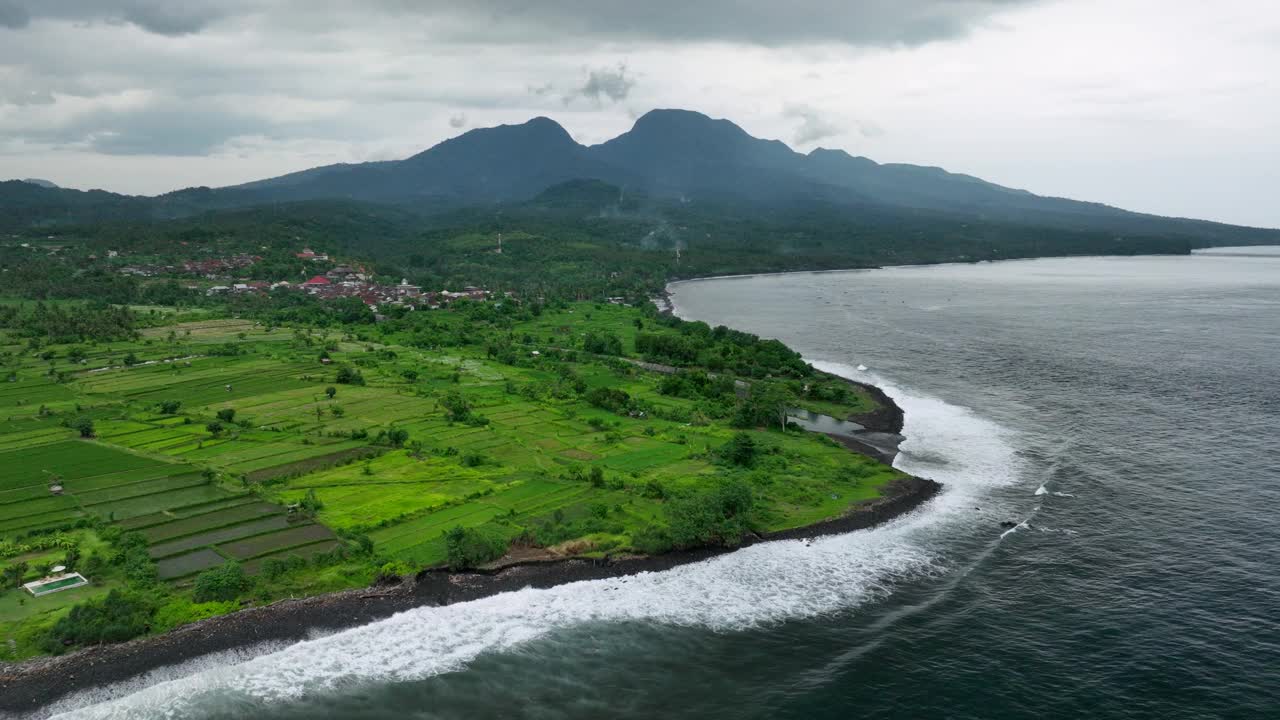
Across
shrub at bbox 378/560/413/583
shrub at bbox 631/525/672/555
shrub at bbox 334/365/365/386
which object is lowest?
shrub at bbox 378/560/413/583

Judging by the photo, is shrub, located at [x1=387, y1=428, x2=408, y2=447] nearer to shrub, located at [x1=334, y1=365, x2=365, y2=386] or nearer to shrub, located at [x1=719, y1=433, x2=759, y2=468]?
shrub, located at [x1=334, y1=365, x2=365, y2=386]

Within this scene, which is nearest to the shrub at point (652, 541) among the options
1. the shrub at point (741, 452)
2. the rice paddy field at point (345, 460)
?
the rice paddy field at point (345, 460)

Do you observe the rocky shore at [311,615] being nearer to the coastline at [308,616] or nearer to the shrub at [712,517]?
the coastline at [308,616]

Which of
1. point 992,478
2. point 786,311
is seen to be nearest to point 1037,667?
point 992,478

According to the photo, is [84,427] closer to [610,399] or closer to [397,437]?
[397,437]

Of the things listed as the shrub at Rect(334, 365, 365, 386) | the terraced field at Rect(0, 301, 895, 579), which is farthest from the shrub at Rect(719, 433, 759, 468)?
the shrub at Rect(334, 365, 365, 386)

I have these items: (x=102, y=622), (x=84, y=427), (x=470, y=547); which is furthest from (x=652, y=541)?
(x=84, y=427)
